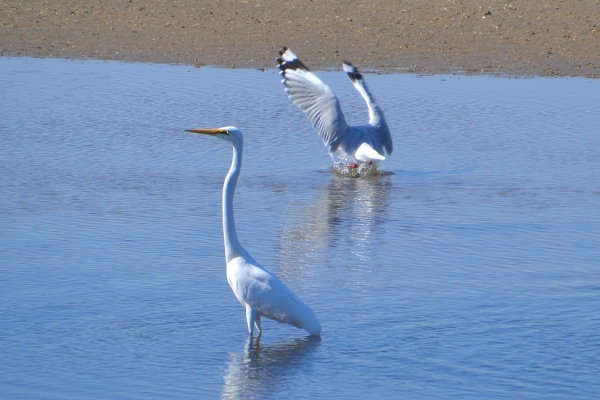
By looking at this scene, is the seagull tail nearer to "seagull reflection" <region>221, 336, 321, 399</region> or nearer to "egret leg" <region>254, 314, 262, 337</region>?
"egret leg" <region>254, 314, 262, 337</region>

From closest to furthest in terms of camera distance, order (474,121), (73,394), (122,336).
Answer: (73,394), (122,336), (474,121)

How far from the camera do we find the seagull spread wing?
39.8 ft

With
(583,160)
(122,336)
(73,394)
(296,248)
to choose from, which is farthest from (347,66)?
(73,394)

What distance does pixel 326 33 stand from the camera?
19234mm

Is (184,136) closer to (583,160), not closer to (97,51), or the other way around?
(583,160)

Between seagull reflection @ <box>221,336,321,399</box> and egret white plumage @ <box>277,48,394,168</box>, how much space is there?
5.22m

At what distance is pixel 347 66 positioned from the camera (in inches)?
517

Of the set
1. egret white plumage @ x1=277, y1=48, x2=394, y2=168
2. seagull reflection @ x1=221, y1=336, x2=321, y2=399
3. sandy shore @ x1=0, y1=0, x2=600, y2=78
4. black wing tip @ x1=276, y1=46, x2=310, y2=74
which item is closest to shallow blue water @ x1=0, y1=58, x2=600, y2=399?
seagull reflection @ x1=221, y1=336, x2=321, y2=399

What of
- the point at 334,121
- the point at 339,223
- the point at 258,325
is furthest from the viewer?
the point at 334,121

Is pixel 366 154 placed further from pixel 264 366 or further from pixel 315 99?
pixel 264 366

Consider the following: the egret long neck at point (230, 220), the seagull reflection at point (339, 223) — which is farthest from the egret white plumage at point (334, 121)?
the egret long neck at point (230, 220)

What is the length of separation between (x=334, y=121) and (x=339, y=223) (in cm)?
292

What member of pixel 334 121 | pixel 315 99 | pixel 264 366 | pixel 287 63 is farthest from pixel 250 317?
pixel 287 63

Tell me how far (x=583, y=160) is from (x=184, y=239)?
516 cm
